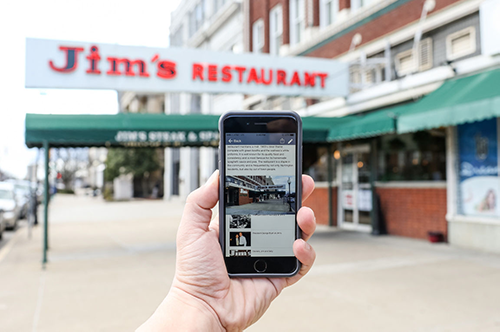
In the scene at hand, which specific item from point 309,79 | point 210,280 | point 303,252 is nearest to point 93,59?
point 309,79

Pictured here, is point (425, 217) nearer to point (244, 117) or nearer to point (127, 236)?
point (127, 236)

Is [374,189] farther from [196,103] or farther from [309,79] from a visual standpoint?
[196,103]

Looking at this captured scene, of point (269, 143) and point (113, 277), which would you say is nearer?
point (269, 143)

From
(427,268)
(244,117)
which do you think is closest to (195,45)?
(427,268)

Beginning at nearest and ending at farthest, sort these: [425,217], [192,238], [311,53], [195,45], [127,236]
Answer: [192,238] → [425,217] → [127,236] → [311,53] → [195,45]

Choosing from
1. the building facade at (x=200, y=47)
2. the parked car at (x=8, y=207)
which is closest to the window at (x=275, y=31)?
the building facade at (x=200, y=47)

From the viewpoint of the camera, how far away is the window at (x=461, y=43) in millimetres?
9680

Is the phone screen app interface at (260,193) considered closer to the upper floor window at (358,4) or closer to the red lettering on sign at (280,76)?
the red lettering on sign at (280,76)

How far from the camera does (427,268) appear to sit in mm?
7637

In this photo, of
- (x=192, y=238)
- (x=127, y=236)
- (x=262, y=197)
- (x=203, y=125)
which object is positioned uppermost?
(x=203, y=125)

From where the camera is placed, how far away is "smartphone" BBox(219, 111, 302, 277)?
205 centimetres

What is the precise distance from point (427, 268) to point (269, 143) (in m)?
6.62

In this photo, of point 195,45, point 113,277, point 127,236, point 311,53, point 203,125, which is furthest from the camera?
point 195,45

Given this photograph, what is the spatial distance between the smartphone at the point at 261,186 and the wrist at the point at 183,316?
0.26 m
